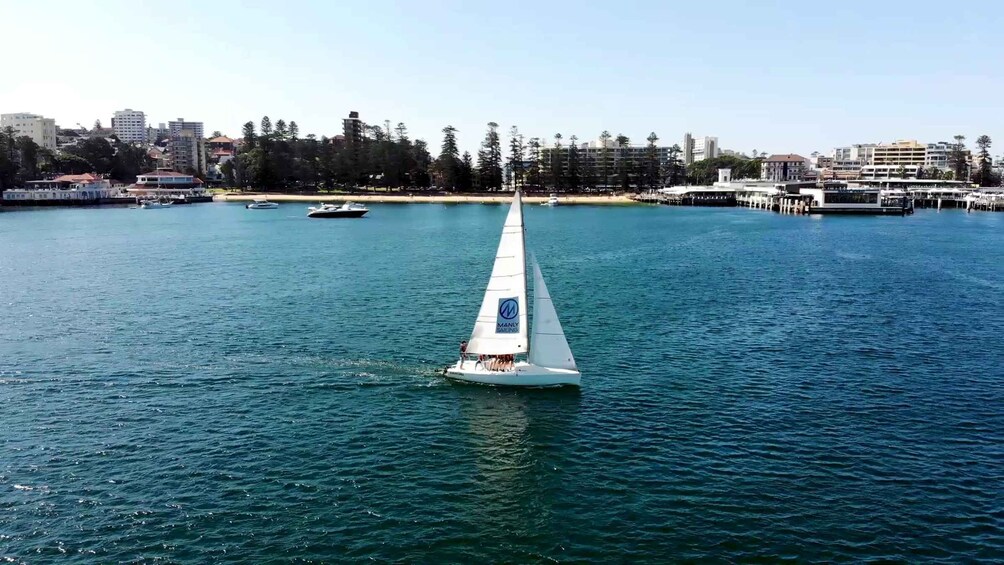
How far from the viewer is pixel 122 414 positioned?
38594mm

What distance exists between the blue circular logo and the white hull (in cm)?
341

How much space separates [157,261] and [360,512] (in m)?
80.2

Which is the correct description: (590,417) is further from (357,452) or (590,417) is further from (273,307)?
(273,307)

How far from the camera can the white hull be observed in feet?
139

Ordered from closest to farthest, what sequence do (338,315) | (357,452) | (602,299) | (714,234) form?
(357,452), (338,315), (602,299), (714,234)

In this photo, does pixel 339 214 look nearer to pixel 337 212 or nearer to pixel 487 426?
pixel 337 212

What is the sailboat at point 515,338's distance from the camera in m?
41.7

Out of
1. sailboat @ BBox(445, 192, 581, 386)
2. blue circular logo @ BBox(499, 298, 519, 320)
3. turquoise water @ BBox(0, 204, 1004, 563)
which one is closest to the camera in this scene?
turquoise water @ BBox(0, 204, 1004, 563)

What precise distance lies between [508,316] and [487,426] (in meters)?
7.15

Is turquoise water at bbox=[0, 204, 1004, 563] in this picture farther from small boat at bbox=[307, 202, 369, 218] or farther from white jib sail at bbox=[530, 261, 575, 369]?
small boat at bbox=[307, 202, 369, 218]

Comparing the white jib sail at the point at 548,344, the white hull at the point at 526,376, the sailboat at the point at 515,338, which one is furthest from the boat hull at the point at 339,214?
the white jib sail at the point at 548,344

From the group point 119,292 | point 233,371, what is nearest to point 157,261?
point 119,292

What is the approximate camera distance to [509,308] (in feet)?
138

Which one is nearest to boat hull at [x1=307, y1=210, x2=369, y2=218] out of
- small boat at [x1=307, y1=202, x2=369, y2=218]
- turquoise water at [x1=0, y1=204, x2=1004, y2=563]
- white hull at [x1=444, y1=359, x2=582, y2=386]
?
small boat at [x1=307, y1=202, x2=369, y2=218]
